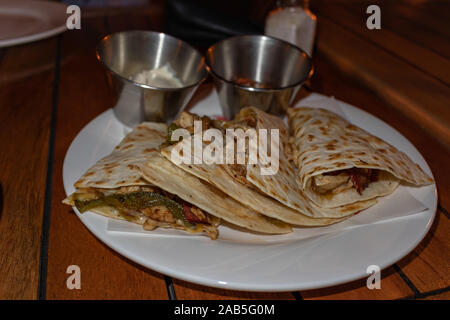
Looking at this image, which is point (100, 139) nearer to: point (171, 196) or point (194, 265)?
point (171, 196)

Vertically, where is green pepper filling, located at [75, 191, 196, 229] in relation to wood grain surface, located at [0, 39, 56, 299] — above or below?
above

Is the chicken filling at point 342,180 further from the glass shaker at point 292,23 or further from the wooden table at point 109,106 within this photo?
the glass shaker at point 292,23

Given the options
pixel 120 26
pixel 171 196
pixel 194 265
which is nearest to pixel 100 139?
pixel 171 196

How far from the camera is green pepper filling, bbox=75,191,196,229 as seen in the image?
165 cm

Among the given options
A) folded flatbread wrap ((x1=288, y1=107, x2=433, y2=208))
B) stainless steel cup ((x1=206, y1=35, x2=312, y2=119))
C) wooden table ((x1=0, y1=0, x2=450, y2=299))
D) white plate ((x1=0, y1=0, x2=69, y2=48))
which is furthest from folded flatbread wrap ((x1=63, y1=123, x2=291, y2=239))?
white plate ((x1=0, y1=0, x2=69, y2=48))

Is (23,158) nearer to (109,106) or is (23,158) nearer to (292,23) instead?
(109,106)

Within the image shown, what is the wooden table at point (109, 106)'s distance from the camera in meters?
1.46

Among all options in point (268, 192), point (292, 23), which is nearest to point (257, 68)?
point (292, 23)

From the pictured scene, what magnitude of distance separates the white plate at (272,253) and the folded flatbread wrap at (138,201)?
2.4 inches

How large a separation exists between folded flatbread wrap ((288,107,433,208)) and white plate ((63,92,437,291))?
0.56 ft

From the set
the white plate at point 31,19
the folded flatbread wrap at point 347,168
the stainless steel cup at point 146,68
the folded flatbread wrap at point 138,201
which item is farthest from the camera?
the white plate at point 31,19

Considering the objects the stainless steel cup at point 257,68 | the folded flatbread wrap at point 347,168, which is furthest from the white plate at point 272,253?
the stainless steel cup at point 257,68

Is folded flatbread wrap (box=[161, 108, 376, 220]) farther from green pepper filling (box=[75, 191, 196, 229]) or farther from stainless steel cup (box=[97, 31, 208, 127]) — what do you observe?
stainless steel cup (box=[97, 31, 208, 127])

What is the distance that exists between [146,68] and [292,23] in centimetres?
103
